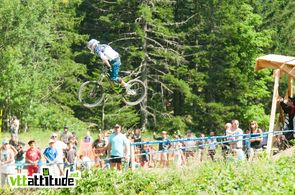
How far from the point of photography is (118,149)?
15.1 meters

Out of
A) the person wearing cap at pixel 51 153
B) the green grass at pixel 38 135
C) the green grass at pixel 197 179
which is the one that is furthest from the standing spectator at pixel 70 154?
the green grass at pixel 38 135

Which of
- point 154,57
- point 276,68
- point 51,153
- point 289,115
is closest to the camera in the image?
point 51,153

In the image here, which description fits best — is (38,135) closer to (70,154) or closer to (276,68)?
(70,154)

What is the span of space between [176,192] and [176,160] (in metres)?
2.45

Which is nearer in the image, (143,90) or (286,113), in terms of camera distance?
(286,113)

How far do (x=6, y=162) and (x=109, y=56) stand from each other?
3.93 m

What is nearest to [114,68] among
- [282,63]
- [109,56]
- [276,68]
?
[109,56]

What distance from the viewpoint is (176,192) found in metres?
12.6

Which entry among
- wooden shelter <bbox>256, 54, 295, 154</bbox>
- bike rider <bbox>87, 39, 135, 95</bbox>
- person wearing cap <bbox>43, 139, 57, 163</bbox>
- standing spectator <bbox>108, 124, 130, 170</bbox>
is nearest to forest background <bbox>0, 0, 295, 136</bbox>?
bike rider <bbox>87, 39, 135, 95</bbox>

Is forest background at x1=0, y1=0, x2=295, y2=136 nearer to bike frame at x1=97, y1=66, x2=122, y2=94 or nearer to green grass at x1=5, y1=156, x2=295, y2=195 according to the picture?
bike frame at x1=97, y1=66, x2=122, y2=94

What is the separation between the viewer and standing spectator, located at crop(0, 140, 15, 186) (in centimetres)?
1463

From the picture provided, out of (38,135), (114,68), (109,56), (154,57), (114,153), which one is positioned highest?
(154,57)

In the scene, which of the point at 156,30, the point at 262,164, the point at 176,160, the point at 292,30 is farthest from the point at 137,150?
the point at 292,30

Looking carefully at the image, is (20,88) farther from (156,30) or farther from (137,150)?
(137,150)
